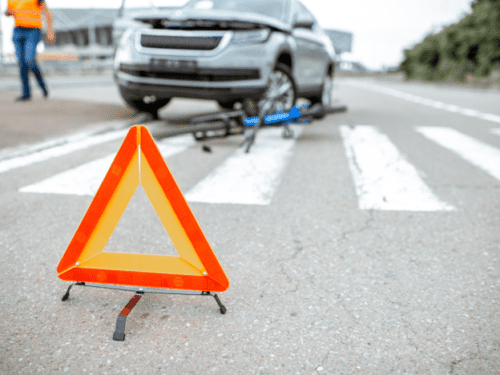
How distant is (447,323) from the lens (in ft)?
7.19

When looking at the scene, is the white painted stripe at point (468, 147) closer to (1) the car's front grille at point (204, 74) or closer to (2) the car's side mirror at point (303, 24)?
(2) the car's side mirror at point (303, 24)

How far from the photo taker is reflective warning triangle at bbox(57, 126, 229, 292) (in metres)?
2.14

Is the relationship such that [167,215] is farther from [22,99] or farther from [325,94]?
[22,99]

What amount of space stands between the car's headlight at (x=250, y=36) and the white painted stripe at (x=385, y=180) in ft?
5.71

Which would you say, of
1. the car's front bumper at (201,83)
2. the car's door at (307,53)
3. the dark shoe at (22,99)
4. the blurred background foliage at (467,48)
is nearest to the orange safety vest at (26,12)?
the dark shoe at (22,99)

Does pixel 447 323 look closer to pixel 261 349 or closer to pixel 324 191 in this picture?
pixel 261 349

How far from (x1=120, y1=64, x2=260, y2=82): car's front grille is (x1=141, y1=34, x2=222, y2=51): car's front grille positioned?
0.31 meters

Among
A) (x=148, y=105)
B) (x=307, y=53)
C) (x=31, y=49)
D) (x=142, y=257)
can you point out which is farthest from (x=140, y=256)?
(x=31, y=49)

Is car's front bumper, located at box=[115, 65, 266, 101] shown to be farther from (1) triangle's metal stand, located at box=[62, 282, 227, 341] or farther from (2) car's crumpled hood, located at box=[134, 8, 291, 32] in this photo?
(1) triangle's metal stand, located at box=[62, 282, 227, 341]

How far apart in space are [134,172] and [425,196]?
2.76 meters

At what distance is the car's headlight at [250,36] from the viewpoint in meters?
6.45

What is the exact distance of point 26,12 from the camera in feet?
29.0

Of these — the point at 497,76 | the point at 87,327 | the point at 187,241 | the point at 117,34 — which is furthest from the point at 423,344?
the point at 497,76

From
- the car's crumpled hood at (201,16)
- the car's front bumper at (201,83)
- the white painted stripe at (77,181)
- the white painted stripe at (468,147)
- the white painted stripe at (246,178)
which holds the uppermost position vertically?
the car's crumpled hood at (201,16)
